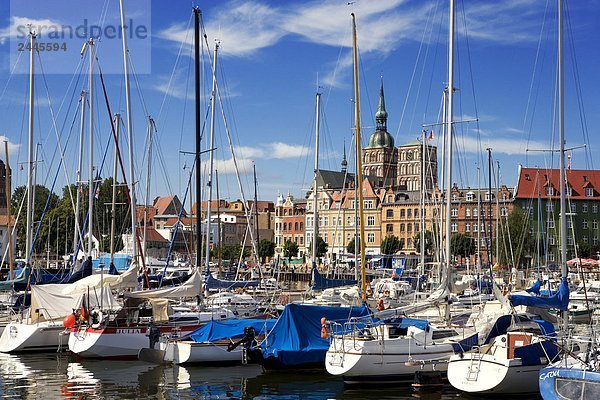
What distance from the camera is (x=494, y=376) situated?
24.3 metres

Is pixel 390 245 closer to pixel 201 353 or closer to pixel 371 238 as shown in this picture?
pixel 371 238

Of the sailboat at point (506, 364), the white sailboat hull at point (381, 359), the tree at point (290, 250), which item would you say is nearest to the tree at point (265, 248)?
the tree at point (290, 250)

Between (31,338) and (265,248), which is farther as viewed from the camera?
(265,248)

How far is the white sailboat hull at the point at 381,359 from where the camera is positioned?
2656 centimetres

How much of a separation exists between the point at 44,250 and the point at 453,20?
77.0m

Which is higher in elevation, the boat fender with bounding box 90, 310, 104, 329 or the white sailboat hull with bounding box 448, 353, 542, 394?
the boat fender with bounding box 90, 310, 104, 329

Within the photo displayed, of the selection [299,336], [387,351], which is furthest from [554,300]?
[299,336]

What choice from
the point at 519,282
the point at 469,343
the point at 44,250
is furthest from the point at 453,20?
the point at 44,250

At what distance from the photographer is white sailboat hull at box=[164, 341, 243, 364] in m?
30.7

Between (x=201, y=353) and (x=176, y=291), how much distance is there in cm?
435

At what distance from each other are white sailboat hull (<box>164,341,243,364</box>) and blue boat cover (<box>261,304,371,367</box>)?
6.13 ft

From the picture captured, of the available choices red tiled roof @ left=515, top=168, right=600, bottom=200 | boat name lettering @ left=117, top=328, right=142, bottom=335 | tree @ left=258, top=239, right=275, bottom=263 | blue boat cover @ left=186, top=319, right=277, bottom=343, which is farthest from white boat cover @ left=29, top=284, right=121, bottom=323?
tree @ left=258, top=239, right=275, bottom=263

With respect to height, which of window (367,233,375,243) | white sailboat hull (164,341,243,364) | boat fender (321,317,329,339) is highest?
window (367,233,375,243)

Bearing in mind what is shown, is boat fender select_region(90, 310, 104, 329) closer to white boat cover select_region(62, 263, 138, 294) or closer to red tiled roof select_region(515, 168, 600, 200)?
white boat cover select_region(62, 263, 138, 294)
